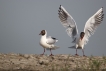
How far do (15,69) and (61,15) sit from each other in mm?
→ 6845

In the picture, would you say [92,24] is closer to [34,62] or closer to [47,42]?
[47,42]

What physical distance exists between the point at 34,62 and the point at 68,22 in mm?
5177

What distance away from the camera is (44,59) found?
509 inches

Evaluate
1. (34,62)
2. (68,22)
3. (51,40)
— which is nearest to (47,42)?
(51,40)

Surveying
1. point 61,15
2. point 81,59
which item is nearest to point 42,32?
point 61,15

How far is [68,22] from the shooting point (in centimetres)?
1706

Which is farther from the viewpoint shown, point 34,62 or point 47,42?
point 47,42

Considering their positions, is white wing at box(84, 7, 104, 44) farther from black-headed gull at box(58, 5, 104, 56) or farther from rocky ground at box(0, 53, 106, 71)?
rocky ground at box(0, 53, 106, 71)

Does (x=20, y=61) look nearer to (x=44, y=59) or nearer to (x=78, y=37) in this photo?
(x=44, y=59)

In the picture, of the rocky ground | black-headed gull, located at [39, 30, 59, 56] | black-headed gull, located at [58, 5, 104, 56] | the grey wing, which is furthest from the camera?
black-headed gull, located at [58, 5, 104, 56]

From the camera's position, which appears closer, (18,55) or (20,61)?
(20,61)

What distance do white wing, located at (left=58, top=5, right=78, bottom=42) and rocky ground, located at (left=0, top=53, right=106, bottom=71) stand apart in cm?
360

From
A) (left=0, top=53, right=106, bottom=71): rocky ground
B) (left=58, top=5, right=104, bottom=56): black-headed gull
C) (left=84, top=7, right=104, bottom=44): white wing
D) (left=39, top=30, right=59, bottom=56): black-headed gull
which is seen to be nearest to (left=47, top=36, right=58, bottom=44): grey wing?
(left=39, top=30, right=59, bottom=56): black-headed gull

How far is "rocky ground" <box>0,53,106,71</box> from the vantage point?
36.6ft
